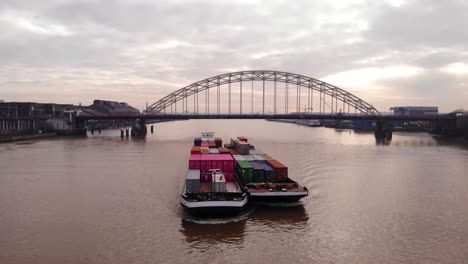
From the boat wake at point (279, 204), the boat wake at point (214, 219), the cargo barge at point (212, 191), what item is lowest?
the boat wake at point (214, 219)

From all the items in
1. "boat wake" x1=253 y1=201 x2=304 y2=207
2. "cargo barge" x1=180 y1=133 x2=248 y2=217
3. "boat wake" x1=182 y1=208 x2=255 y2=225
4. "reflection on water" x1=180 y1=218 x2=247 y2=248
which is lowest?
"reflection on water" x1=180 y1=218 x2=247 y2=248

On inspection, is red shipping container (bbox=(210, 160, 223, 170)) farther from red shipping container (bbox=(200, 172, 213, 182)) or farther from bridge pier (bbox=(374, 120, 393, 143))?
bridge pier (bbox=(374, 120, 393, 143))

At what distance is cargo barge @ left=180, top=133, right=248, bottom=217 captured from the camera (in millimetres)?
20438

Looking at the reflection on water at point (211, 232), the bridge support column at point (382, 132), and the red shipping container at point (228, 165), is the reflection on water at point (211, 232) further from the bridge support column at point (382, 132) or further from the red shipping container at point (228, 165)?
the bridge support column at point (382, 132)

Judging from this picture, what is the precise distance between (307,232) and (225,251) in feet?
15.9

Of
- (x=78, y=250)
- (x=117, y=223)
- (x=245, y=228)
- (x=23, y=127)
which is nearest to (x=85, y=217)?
(x=117, y=223)

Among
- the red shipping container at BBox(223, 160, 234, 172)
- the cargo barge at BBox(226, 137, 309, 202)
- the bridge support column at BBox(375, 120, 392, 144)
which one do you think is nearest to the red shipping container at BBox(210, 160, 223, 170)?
the red shipping container at BBox(223, 160, 234, 172)

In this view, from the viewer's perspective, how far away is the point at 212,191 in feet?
77.2

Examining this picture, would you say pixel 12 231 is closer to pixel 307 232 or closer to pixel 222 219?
pixel 222 219

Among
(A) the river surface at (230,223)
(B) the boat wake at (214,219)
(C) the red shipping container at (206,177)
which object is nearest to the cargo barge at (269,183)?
(A) the river surface at (230,223)

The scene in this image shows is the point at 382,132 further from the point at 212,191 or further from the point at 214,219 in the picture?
the point at 214,219

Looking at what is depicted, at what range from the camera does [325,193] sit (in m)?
27.8

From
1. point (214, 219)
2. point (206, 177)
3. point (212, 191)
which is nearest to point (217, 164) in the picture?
point (206, 177)

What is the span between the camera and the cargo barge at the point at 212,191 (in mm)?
20438
